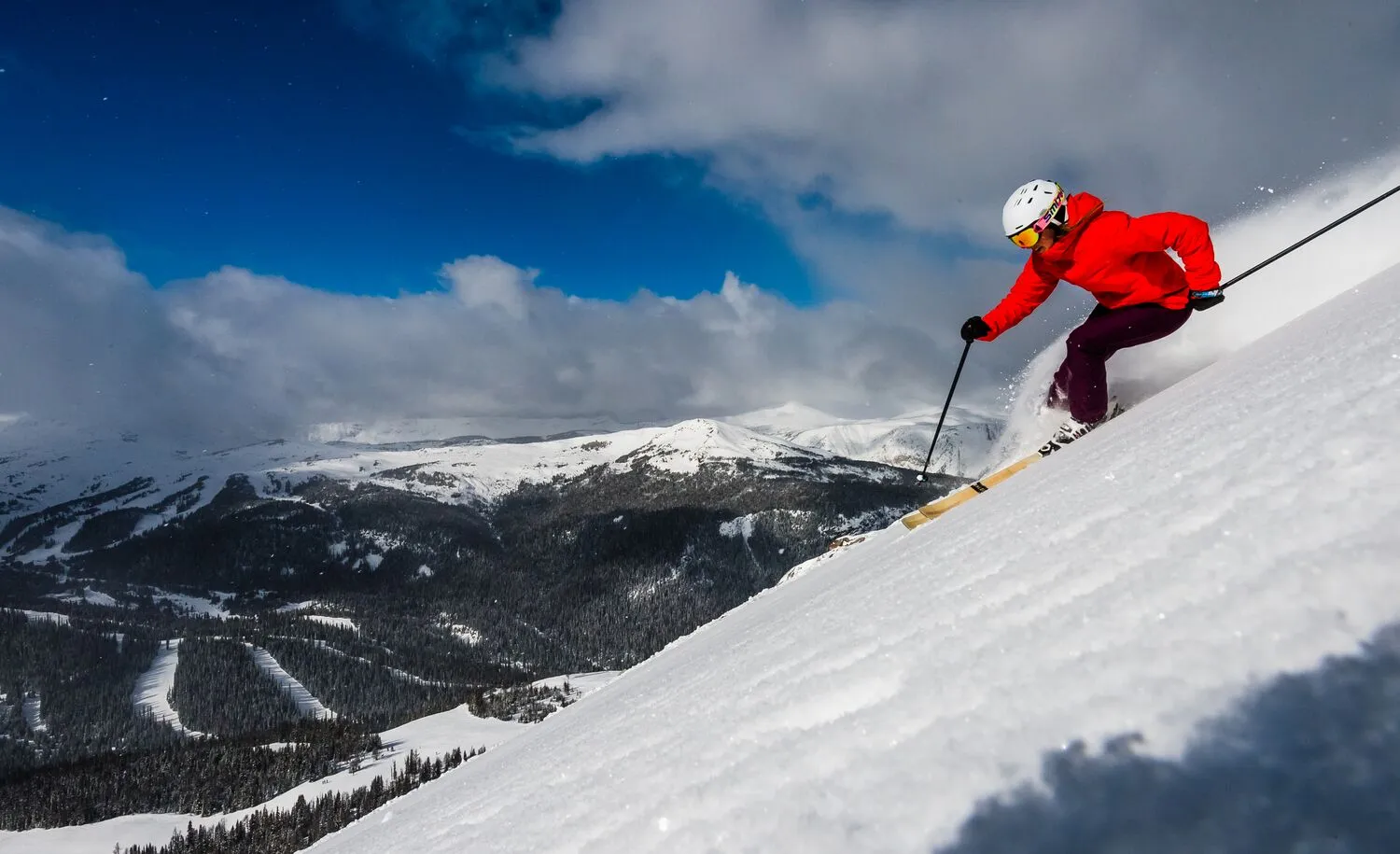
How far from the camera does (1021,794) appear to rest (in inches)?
54.1

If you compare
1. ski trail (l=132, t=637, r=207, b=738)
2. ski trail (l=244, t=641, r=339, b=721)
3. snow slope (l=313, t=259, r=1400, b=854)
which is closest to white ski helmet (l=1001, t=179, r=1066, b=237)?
snow slope (l=313, t=259, r=1400, b=854)

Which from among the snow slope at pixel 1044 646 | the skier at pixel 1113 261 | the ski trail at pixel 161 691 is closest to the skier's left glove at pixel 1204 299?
the skier at pixel 1113 261

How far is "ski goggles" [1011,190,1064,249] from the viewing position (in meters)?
7.34

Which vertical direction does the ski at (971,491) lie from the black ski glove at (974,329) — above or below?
below

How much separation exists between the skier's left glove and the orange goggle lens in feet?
5.65

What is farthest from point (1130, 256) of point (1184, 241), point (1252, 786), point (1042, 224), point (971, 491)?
point (1252, 786)

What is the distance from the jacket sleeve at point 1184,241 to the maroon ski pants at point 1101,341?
0.44 m

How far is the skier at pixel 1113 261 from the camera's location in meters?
7.02

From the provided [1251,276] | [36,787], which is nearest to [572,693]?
[36,787]

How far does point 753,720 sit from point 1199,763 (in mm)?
1482

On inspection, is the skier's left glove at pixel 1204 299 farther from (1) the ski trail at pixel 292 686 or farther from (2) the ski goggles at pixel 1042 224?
(1) the ski trail at pixel 292 686

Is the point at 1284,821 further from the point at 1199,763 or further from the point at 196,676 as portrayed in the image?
the point at 196,676

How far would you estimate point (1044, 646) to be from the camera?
1.78 metres

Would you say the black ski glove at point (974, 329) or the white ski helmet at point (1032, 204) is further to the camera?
the black ski glove at point (974, 329)
